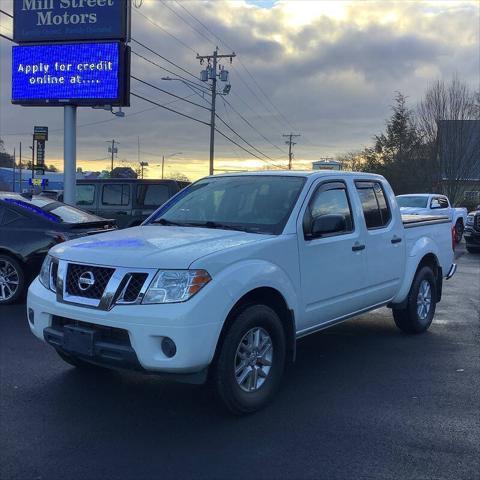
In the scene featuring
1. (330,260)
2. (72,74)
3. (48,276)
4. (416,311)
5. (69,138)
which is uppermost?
(72,74)

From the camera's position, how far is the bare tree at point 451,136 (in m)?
33.3

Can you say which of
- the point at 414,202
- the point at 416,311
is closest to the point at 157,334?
the point at 416,311

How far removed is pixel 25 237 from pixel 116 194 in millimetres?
5851

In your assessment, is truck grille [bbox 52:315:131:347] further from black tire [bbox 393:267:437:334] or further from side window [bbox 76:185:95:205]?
side window [bbox 76:185:95:205]

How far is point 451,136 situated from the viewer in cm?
3391

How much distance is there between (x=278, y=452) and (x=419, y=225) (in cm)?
392

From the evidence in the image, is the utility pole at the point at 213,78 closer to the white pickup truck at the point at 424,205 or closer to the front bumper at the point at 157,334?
the white pickup truck at the point at 424,205

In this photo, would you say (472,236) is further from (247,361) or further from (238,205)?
(247,361)

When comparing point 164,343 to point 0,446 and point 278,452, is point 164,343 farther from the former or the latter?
point 0,446

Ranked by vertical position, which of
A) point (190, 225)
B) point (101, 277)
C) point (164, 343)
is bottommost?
point (164, 343)

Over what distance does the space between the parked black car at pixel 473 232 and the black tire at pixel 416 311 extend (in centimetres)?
1087

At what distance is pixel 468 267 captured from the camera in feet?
45.2

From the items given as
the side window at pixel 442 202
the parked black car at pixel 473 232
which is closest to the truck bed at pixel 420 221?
the parked black car at pixel 473 232

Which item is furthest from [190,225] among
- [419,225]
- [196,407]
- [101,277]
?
[419,225]
